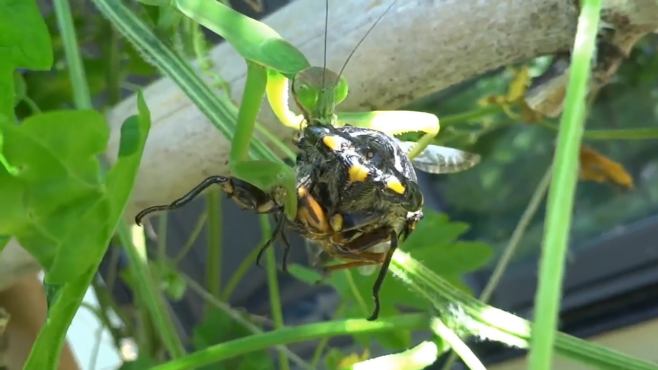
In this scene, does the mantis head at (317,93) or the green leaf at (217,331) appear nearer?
the mantis head at (317,93)

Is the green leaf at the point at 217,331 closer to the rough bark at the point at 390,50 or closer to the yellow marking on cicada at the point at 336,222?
the rough bark at the point at 390,50

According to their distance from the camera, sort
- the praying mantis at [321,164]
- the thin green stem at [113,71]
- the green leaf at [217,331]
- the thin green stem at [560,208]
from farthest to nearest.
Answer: the thin green stem at [113,71] → the green leaf at [217,331] → the praying mantis at [321,164] → the thin green stem at [560,208]

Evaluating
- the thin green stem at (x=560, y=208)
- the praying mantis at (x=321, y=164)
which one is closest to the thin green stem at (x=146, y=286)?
the praying mantis at (x=321, y=164)

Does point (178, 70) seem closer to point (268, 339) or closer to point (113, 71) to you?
point (268, 339)

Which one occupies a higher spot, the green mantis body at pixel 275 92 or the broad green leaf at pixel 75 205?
the green mantis body at pixel 275 92

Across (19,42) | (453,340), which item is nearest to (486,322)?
(453,340)

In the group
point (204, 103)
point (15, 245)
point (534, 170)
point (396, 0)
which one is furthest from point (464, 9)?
point (534, 170)

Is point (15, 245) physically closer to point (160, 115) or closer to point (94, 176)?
point (160, 115)
